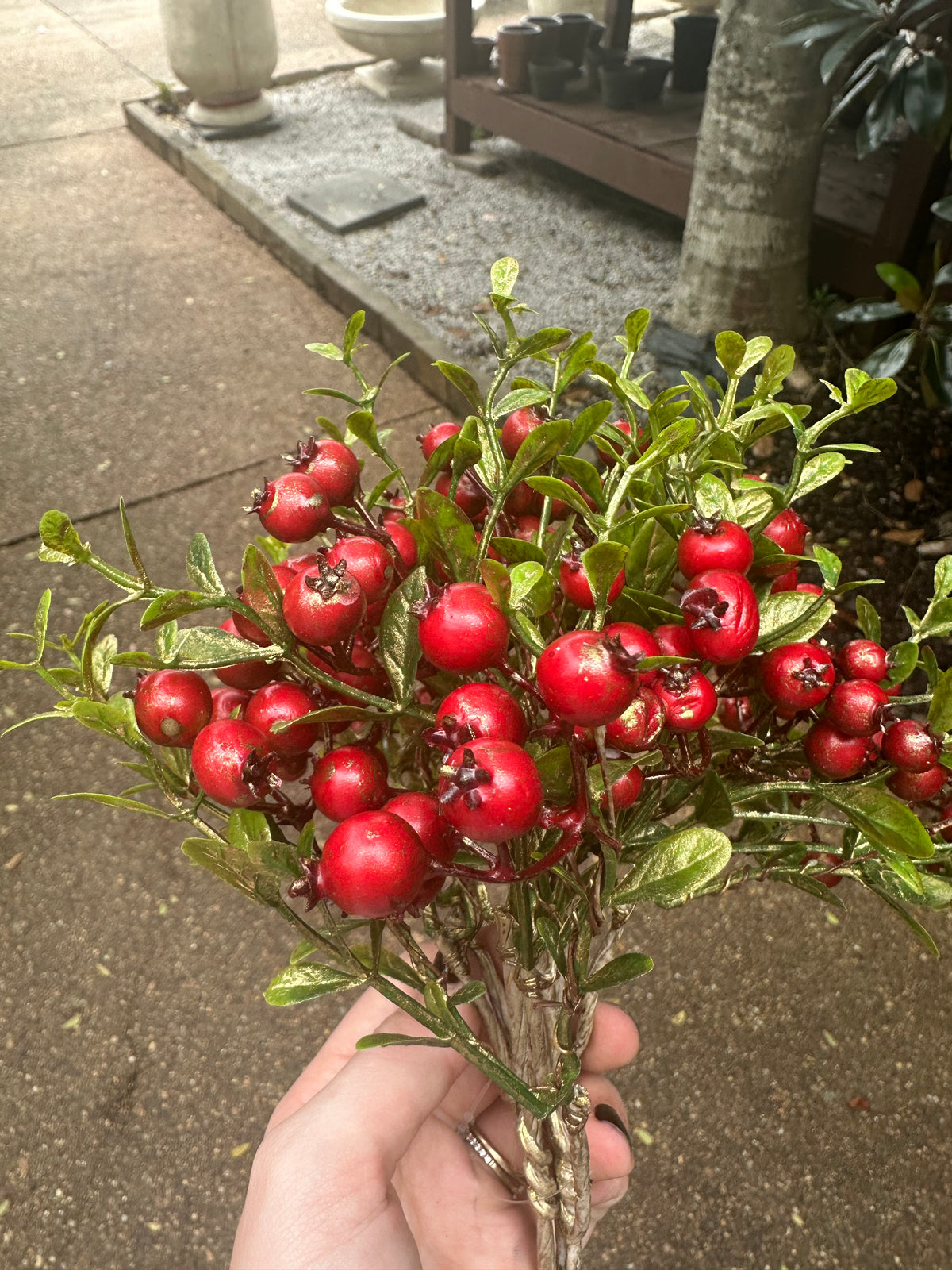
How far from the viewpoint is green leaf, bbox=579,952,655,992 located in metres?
0.61

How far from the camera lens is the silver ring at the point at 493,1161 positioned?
1178 mm

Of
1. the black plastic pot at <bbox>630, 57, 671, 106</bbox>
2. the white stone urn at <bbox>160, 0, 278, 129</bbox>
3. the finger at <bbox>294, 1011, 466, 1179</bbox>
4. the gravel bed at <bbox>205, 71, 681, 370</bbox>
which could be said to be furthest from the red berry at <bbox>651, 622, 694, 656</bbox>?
the white stone urn at <bbox>160, 0, 278, 129</bbox>

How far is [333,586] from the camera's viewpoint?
506mm

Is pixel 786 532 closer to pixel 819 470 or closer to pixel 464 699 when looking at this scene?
pixel 819 470

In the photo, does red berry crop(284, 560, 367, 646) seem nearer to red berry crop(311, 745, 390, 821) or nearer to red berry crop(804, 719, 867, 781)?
red berry crop(311, 745, 390, 821)

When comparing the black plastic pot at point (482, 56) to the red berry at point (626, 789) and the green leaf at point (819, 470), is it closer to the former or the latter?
the green leaf at point (819, 470)

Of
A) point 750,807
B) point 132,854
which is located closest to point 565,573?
point 750,807

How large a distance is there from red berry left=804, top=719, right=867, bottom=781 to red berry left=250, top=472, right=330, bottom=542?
33 cm

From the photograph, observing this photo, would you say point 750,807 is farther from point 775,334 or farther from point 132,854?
point 775,334

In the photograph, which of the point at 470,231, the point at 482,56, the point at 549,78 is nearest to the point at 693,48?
the point at 549,78

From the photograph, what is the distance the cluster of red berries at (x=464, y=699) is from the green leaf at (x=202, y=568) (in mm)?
30

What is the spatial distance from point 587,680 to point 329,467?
24 cm

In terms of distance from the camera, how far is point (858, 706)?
58 centimetres

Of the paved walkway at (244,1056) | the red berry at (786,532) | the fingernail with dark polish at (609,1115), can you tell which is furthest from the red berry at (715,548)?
the paved walkway at (244,1056)
